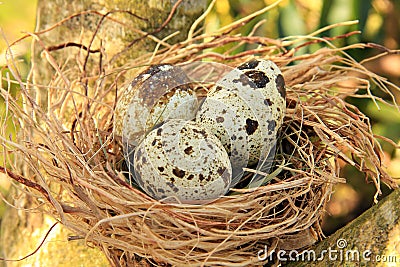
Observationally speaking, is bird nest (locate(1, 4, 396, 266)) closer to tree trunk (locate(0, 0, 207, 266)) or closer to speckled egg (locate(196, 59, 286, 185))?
speckled egg (locate(196, 59, 286, 185))

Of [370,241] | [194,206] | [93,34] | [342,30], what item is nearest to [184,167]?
[194,206]

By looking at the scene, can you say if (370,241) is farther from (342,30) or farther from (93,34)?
(342,30)

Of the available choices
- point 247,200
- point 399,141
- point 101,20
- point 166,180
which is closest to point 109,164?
point 166,180

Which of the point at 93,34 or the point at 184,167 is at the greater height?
the point at 93,34

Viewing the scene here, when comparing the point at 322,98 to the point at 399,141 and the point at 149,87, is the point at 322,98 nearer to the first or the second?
the point at 149,87

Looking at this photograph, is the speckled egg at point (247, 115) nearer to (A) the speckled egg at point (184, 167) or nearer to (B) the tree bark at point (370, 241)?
(A) the speckled egg at point (184, 167)

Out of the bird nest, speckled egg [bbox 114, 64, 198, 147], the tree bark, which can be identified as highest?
speckled egg [bbox 114, 64, 198, 147]

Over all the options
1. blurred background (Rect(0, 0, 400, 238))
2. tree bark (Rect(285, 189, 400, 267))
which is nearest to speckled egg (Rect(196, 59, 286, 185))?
tree bark (Rect(285, 189, 400, 267))
